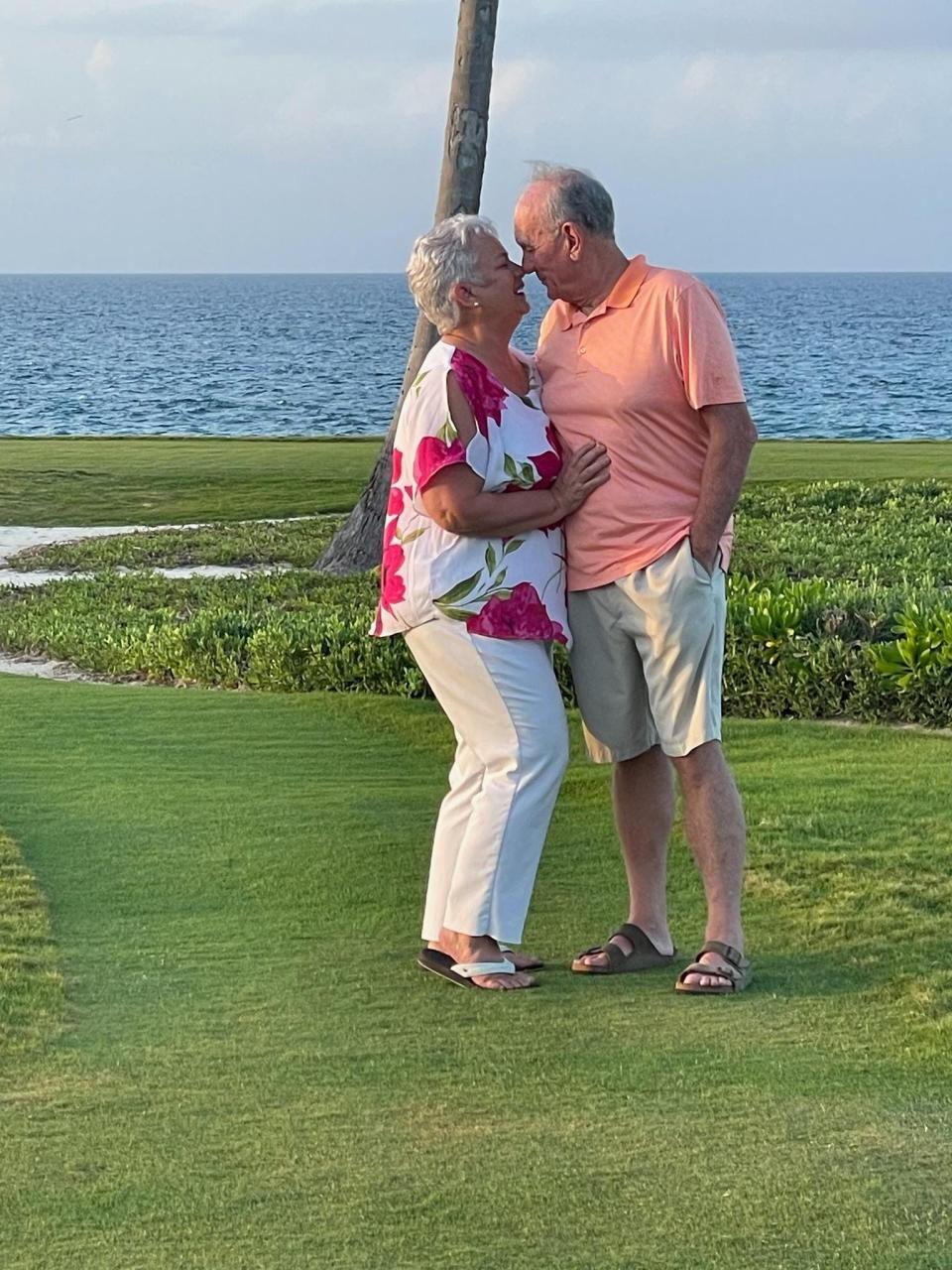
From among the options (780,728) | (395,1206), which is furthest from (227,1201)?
(780,728)

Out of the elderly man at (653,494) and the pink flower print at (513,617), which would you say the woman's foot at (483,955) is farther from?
the pink flower print at (513,617)

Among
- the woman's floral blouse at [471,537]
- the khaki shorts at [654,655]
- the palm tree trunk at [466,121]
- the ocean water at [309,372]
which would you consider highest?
the palm tree trunk at [466,121]

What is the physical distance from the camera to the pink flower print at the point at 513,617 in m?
4.36

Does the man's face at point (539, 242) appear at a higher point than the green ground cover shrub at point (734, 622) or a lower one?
higher

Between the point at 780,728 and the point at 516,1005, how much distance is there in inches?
131

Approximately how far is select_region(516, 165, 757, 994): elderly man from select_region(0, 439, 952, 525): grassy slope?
1302 cm

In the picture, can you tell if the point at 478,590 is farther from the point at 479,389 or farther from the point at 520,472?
the point at 479,389

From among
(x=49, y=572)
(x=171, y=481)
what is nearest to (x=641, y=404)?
(x=49, y=572)

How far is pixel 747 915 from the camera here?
200 inches

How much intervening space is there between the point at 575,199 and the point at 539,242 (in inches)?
5.5

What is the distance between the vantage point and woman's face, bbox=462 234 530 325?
4.29m

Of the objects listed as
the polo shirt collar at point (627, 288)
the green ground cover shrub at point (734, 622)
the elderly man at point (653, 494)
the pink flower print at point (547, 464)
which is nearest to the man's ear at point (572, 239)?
the elderly man at point (653, 494)

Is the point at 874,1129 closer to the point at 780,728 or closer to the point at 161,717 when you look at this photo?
the point at 780,728

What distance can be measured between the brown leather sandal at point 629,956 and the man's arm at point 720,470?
41.4 inches
